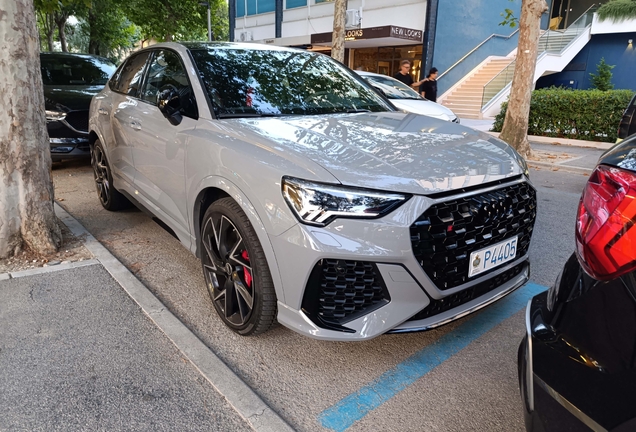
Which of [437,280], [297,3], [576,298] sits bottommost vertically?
[437,280]

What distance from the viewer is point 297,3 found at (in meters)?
25.1

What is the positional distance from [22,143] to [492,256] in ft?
11.5

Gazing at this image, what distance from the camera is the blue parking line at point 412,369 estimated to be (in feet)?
7.34

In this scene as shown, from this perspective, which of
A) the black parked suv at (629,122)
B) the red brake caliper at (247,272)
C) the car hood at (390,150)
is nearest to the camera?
the car hood at (390,150)

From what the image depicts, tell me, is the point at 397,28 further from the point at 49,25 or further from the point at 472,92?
the point at 49,25

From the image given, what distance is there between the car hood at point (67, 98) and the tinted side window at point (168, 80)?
343 cm

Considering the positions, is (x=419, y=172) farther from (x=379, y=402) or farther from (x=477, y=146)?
(x=379, y=402)

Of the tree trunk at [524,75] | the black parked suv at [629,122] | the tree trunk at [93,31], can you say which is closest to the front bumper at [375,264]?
the black parked suv at [629,122]

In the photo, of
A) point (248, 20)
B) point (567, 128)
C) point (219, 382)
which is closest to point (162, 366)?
point (219, 382)

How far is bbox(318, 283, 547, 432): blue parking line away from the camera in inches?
88.0

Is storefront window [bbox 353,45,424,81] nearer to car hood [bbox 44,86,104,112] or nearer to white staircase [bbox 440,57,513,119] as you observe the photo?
white staircase [bbox 440,57,513,119]

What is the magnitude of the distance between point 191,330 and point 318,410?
105cm

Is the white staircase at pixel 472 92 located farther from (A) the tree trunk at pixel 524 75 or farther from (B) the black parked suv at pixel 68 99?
(B) the black parked suv at pixel 68 99

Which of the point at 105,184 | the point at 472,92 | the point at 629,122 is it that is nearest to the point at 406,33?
the point at 472,92
